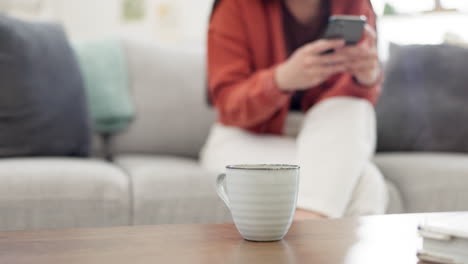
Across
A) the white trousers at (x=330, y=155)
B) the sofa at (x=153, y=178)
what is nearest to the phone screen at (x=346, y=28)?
the white trousers at (x=330, y=155)

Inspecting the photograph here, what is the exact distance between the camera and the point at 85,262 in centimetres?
49

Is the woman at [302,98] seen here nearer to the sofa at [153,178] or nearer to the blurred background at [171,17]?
the sofa at [153,178]

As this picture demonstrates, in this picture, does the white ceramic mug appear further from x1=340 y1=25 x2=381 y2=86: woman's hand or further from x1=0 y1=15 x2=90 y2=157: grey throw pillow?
x1=0 y1=15 x2=90 y2=157: grey throw pillow

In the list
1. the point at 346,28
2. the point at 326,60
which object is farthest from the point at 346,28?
the point at 326,60

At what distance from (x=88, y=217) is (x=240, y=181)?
792 millimetres

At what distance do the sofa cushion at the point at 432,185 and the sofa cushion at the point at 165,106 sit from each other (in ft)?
2.23

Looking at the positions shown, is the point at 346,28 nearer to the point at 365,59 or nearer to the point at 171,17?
the point at 365,59

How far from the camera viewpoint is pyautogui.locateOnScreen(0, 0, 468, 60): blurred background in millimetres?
2627

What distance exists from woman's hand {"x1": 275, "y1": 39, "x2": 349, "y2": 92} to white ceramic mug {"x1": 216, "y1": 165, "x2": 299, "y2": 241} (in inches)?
26.8

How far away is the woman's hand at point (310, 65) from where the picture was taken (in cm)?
123

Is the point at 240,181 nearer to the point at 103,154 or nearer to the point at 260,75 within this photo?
the point at 260,75

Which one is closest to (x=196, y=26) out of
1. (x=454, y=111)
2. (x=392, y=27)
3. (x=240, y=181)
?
(x=392, y=27)

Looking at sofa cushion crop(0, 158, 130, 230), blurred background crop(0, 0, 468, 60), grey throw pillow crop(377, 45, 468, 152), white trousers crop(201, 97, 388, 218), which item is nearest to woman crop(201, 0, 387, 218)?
white trousers crop(201, 97, 388, 218)

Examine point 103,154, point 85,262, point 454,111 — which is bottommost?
point 103,154
